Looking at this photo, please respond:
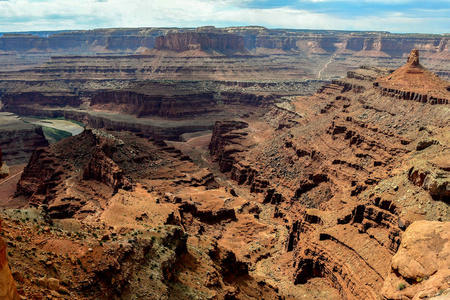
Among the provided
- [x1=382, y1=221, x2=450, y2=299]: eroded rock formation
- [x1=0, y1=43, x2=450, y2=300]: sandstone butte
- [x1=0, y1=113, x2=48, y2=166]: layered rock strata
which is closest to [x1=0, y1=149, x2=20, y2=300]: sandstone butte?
[x1=0, y1=43, x2=450, y2=300]: sandstone butte

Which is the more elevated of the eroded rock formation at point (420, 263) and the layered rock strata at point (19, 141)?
the eroded rock formation at point (420, 263)

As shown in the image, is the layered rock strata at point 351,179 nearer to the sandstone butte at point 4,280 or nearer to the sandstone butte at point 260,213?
the sandstone butte at point 260,213

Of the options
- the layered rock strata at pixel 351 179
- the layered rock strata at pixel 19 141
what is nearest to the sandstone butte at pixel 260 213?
the layered rock strata at pixel 351 179

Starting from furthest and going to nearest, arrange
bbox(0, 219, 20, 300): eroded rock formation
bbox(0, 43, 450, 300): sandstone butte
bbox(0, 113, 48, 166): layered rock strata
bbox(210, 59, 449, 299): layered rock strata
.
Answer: bbox(0, 113, 48, 166): layered rock strata, bbox(210, 59, 449, 299): layered rock strata, bbox(0, 43, 450, 300): sandstone butte, bbox(0, 219, 20, 300): eroded rock formation

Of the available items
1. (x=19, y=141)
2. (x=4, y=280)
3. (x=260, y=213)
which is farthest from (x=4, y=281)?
(x=19, y=141)

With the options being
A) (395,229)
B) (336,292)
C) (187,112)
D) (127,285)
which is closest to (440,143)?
(395,229)

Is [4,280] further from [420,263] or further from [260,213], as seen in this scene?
[260,213]

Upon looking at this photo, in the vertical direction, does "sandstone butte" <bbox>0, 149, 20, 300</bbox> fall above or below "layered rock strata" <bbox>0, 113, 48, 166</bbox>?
above

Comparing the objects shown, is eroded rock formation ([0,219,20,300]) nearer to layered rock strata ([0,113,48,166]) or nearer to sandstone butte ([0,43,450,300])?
sandstone butte ([0,43,450,300])

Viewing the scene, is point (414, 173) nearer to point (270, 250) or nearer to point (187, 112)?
point (270, 250)
